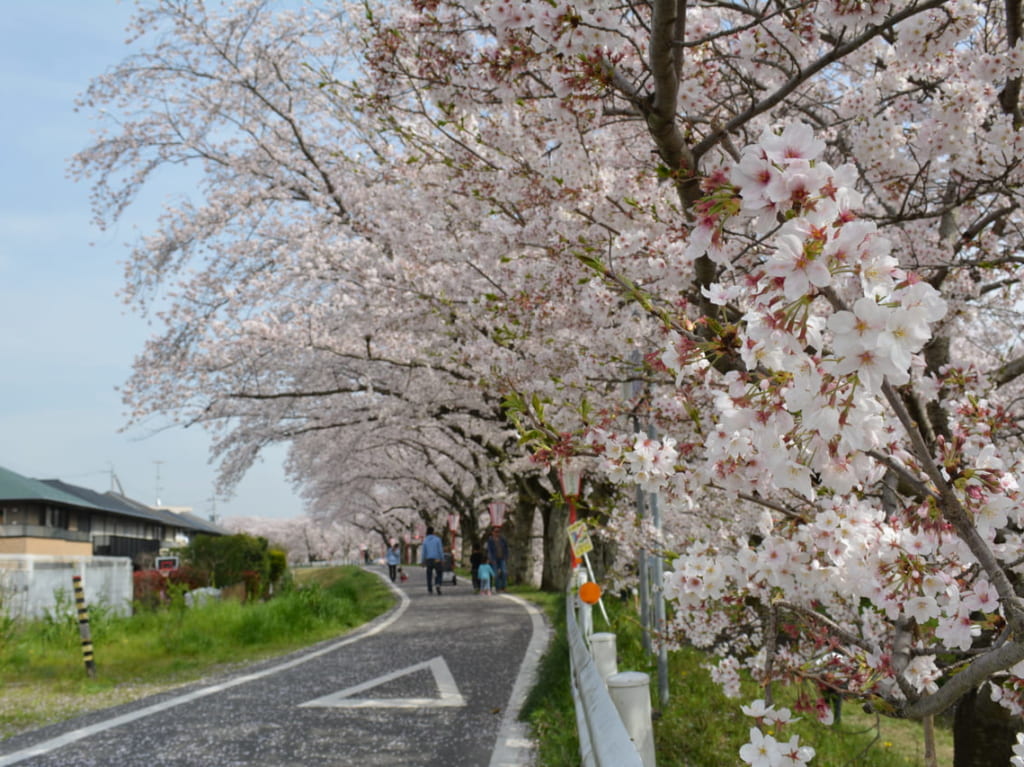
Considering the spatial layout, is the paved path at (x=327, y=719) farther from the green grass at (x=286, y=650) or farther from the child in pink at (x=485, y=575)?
the child in pink at (x=485, y=575)

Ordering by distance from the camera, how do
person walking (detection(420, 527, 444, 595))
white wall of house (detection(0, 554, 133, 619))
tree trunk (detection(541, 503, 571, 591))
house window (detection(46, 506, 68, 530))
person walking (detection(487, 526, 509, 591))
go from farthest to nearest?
1. house window (detection(46, 506, 68, 530))
2. person walking (detection(420, 527, 444, 595))
3. person walking (detection(487, 526, 509, 591))
4. tree trunk (detection(541, 503, 571, 591))
5. white wall of house (detection(0, 554, 133, 619))

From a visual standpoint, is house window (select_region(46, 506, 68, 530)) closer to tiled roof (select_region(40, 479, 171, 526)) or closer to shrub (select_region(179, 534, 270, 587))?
tiled roof (select_region(40, 479, 171, 526))

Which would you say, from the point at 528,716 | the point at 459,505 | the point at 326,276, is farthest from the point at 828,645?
the point at 459,505

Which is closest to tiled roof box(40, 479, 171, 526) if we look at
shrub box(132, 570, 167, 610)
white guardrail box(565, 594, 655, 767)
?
shrub box(132, 570, 167, 610)

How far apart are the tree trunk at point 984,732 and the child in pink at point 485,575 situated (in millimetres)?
17947

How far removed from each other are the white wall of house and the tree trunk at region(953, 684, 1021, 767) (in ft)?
38.7

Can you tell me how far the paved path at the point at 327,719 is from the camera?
5566 millimetres

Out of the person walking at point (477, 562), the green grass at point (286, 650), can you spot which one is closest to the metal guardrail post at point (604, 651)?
the green grass at point (286, 650)

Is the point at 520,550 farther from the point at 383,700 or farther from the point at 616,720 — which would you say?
the point at 616,720

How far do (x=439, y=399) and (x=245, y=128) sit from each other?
21.1 feet

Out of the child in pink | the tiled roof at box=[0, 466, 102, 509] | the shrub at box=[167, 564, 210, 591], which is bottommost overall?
the child in pink

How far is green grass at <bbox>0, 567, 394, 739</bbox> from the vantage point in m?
8.28

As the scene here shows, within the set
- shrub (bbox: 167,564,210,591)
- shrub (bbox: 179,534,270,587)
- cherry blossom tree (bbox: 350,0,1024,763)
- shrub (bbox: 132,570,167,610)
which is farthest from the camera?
shrub (bbox: 179,534,270,587)

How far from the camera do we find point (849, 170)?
5.07 ft
